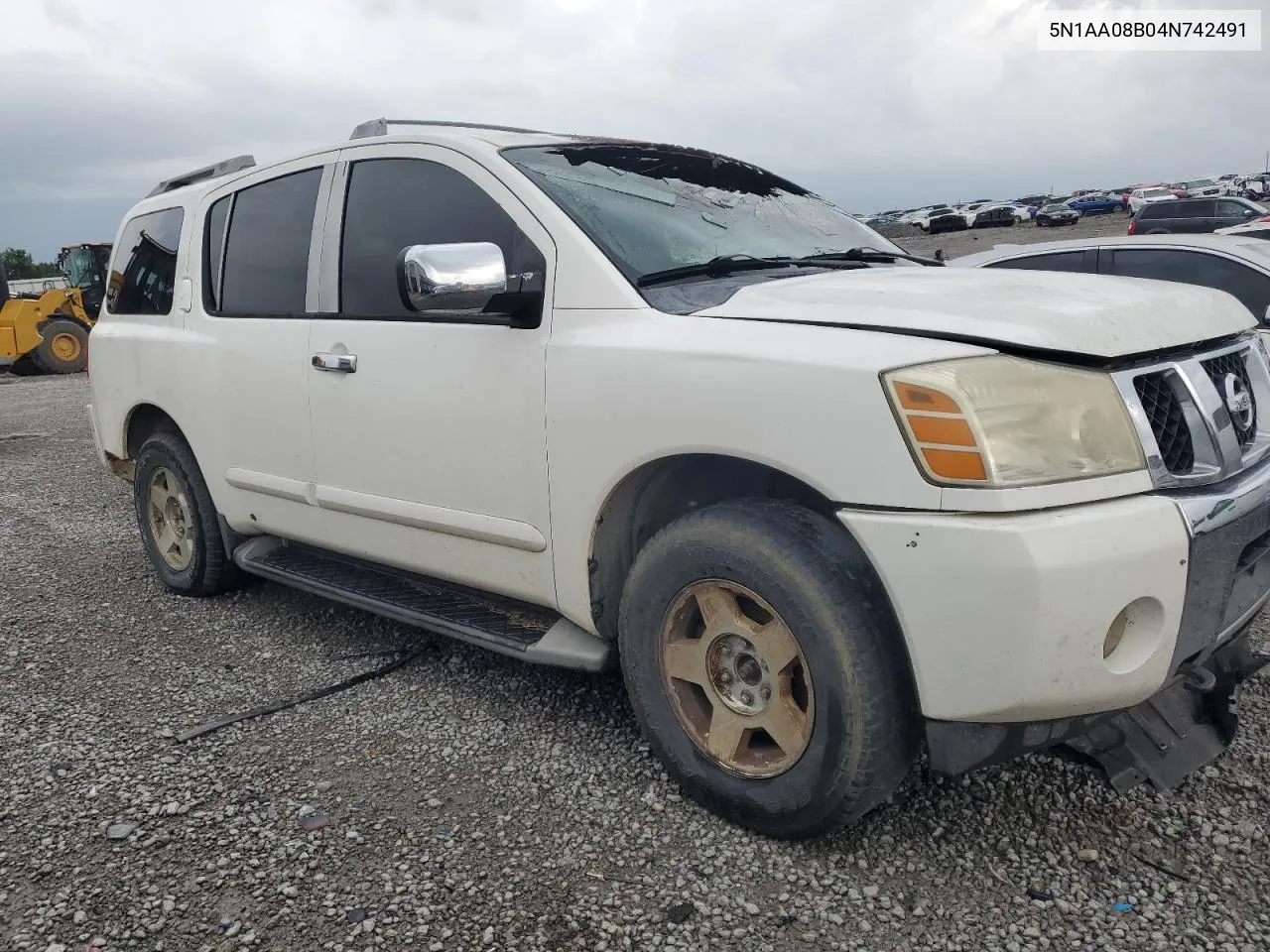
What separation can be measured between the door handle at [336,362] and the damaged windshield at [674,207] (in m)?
0.82

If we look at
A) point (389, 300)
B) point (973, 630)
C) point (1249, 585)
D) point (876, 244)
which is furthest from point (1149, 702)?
point (389, 300)

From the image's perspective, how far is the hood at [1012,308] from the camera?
2.18 m

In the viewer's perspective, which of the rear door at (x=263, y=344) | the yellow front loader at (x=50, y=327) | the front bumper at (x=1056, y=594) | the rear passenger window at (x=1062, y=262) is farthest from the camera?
the yellow front loader at (x=50, y=327)

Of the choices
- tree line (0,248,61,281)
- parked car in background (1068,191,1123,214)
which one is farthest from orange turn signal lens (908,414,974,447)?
tree line (0,248,61,281)

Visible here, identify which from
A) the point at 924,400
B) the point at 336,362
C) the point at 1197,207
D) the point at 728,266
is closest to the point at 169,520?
the point at 336,362

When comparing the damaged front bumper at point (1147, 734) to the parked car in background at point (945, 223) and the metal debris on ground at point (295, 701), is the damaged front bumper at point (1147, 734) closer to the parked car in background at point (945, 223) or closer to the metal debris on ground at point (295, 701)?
the metal debris on ground at point (295, 701)

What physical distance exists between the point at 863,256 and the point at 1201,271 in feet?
12.3

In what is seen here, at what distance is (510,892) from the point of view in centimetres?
240

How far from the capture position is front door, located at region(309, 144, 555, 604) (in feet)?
9.49

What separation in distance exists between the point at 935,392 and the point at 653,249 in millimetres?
1073

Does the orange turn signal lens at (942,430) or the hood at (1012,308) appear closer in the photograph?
the orange turn signal lens at (942,430)

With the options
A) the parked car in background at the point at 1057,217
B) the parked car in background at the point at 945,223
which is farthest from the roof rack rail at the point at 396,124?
the parked car in background at the point at 945,223

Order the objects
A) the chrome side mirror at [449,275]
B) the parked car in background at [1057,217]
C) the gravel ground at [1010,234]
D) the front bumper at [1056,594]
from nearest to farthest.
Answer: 1. the front bumper at [1056,594]
2. the chrome side mirror at [449,275]
3. the gravel ground at [1010,234]
4. the parked car in background at [1057,217]

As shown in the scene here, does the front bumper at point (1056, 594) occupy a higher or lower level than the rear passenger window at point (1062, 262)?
lower
